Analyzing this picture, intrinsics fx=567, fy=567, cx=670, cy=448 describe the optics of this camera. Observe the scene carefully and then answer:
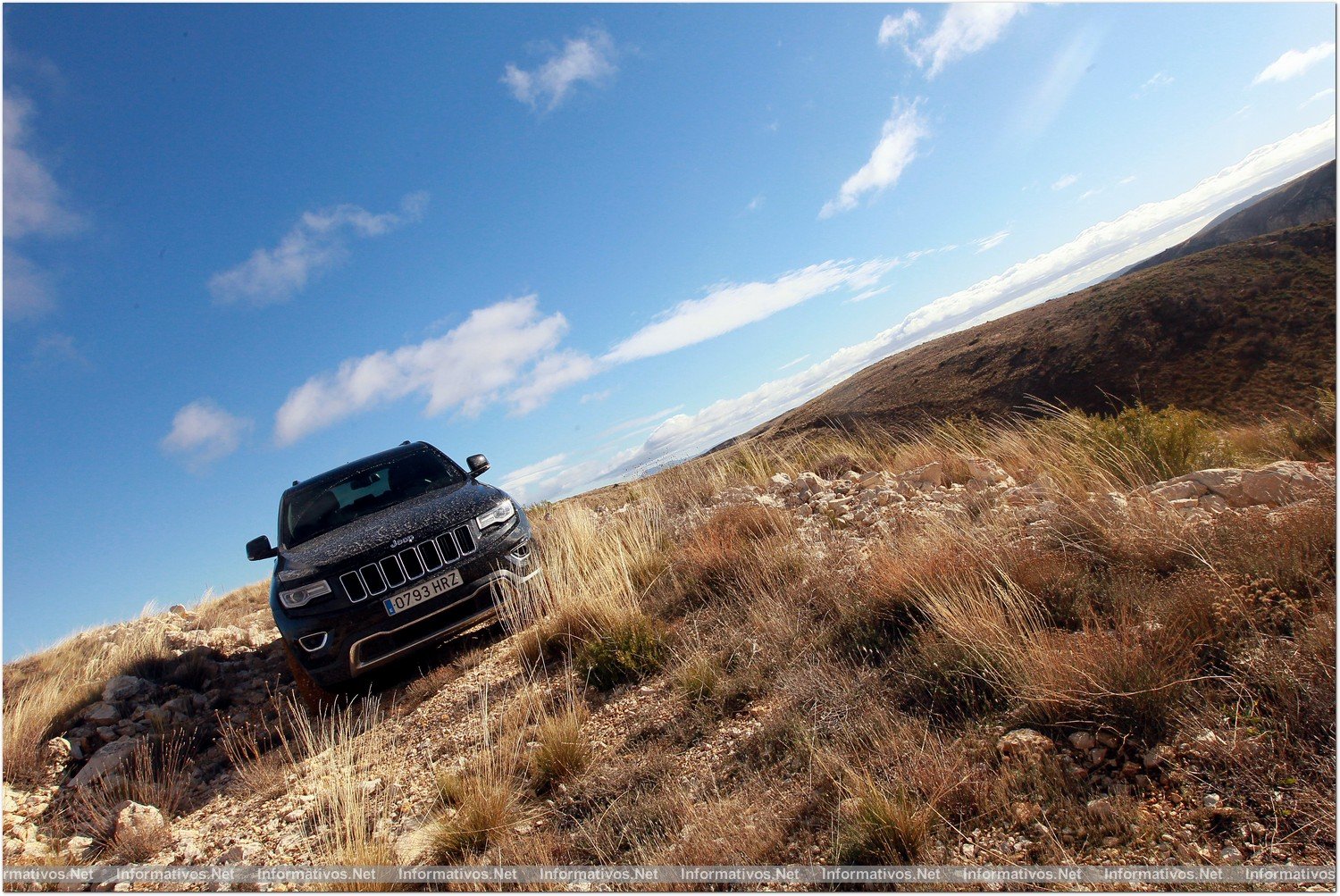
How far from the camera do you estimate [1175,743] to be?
1.81 meters

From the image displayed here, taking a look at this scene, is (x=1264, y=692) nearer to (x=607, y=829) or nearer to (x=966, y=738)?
(x=966, y=738)

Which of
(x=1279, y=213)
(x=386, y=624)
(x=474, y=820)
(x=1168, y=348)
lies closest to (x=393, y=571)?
(x=386, y=624)

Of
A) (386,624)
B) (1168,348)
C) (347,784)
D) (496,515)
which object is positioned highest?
(496,515)

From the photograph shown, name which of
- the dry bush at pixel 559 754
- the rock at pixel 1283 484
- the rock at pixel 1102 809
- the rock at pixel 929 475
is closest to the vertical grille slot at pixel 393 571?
the dry bush at pixel 559 754

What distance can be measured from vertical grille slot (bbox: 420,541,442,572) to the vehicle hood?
0.09m

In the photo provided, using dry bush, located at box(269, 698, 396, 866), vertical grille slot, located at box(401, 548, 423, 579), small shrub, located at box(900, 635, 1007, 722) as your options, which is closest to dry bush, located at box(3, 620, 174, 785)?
dry bush, located at box(269, 698, 396, 866)

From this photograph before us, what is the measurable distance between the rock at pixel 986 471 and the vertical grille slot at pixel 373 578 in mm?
5179

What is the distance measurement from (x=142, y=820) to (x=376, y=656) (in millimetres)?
1339

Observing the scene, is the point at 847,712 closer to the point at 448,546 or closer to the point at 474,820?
the point at 474,820

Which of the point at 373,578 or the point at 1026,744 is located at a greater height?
the point at 373,578

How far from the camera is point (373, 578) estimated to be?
418 cm

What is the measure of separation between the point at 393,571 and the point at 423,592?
0.95 feet

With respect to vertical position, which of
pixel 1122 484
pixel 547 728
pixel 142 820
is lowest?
pixel 1122 484

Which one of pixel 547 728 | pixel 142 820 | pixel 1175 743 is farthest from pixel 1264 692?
pixel 142 820
